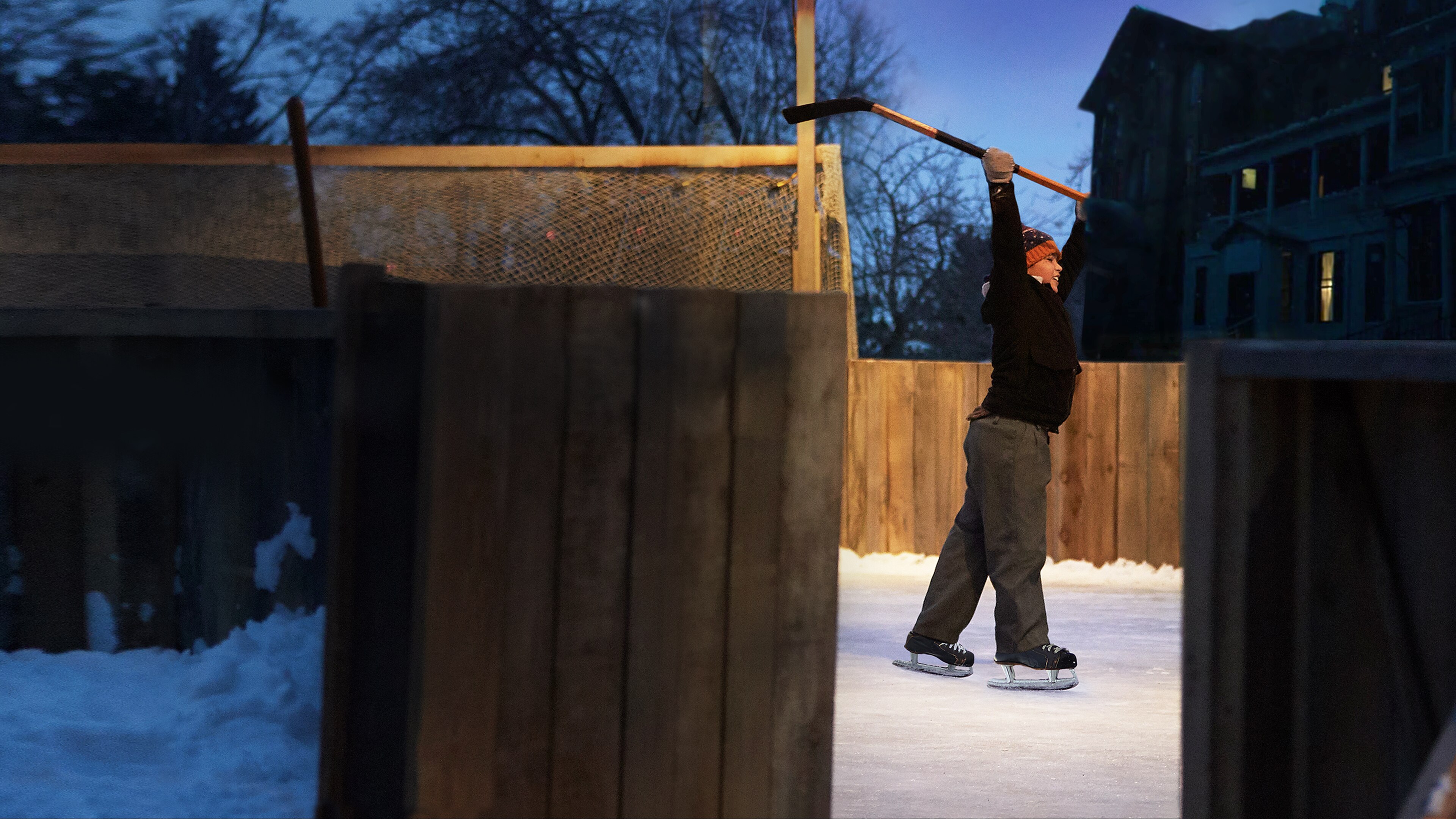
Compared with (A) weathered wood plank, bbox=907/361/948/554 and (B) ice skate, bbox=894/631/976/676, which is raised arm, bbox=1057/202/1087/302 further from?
(A) weathered wood plank, bbox=907/361/948/554

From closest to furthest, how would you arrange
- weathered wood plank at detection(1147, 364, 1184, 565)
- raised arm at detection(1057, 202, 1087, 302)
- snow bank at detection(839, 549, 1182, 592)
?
1. raised arm at detection(1057, 202, 1087, 302)
2. snow bank at detection(839, 549, 1182, 592)
3. weathered wood plank at detection(1147, 364, 1184, 565)

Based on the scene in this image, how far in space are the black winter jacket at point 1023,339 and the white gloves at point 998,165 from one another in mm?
30

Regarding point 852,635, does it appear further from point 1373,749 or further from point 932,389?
point 1373,749

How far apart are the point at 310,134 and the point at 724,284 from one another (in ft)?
52.1

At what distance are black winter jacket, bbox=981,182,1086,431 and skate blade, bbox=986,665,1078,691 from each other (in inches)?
37.4

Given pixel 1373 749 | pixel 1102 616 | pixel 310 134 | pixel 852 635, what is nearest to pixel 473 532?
pixel 1373 749

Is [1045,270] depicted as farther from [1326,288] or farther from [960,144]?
[1326,288]

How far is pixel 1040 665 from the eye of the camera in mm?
4516

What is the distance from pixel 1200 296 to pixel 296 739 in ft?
101

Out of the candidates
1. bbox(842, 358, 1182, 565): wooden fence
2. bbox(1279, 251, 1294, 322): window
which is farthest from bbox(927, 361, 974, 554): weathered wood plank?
bbox(1279, 251, 1294, 322): window

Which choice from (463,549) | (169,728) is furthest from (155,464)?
(463,549)

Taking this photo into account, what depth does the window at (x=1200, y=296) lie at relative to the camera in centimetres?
3017

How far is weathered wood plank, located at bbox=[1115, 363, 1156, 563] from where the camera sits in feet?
25.5

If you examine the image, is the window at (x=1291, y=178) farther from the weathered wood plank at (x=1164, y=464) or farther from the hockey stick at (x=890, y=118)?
the hockey stick at (x=890, y=118)
